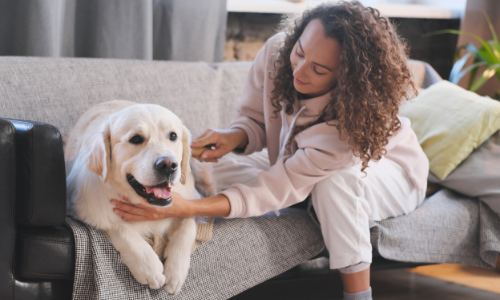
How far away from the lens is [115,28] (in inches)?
90.7

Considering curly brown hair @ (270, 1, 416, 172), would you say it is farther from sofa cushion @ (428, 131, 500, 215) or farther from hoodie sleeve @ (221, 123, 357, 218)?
sofa cushion @ (428, 131, 500, 215)

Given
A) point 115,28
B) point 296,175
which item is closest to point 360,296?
point 296,175

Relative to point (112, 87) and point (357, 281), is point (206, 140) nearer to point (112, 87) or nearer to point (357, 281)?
point (112, 87)

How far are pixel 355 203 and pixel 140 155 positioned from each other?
0.78m

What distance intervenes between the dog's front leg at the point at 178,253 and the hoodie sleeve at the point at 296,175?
17 cm

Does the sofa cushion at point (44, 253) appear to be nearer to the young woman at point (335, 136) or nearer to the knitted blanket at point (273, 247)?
the knitted blanket at point (273, 247)

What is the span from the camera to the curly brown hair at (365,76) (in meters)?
1.42

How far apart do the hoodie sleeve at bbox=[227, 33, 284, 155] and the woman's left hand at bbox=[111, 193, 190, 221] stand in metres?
0.56

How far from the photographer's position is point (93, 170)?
49.8 inches

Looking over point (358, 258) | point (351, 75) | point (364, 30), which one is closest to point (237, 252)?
point (358, 258)

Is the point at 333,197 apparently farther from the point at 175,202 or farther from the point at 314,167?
the point at 175,202

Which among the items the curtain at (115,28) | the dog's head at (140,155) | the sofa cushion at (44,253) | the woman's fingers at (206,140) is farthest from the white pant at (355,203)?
the curtain at (115,28)

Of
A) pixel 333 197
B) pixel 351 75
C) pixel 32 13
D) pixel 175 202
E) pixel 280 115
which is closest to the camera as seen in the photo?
pixel 175 202

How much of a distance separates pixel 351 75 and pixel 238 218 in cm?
62
